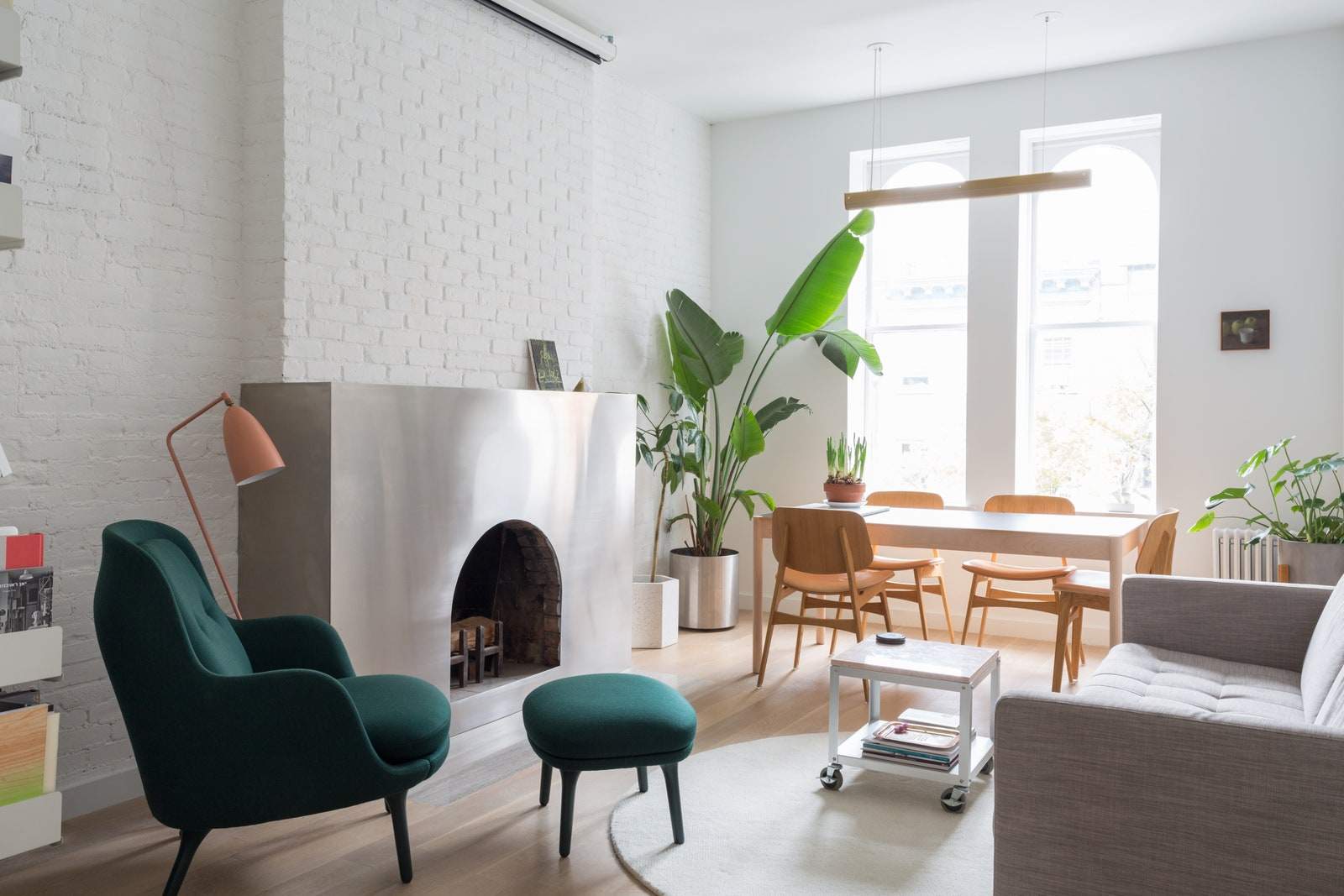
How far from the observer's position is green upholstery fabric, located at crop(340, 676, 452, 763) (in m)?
2.60

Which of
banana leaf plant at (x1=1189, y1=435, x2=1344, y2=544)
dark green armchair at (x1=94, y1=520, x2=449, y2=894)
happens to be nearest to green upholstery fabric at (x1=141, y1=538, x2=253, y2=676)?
dark green armchair at (x1=94, y1=520, x2=449, y2=894)

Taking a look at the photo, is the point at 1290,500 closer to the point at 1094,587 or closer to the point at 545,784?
the point at 1094,587

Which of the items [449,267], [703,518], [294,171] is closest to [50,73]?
[294,171]

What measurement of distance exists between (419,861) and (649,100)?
4.53 metres

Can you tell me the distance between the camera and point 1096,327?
222 inches

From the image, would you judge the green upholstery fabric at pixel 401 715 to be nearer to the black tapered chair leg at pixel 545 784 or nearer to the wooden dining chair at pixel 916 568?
the black tapered chair leg at pixel 545 784

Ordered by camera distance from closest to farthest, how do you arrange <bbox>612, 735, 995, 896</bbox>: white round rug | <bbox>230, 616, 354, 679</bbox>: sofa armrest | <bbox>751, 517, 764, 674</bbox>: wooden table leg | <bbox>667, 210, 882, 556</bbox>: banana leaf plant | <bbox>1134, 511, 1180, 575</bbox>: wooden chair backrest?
<bbox>612, 735, 995, 896</bbox>: white round rug → <bbox>230, 616, 354, 679</bbox>: sofa armrest → <bbox>1134, 511, 1180, 575</bbox>: wooden chair backrest → <bbox>751, 517, 764, 674</bbox>: wooden table leg → <bbox>667, 210, 882, 556</bbox>: banana leaf plant

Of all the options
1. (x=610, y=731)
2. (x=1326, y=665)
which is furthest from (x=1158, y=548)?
(x=610, y=731)

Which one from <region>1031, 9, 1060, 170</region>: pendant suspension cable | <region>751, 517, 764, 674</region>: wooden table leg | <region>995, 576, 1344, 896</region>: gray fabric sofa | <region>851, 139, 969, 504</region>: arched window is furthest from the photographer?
<region>851, 139, 969, 504</region>: arched window

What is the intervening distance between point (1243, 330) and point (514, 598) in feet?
12.5

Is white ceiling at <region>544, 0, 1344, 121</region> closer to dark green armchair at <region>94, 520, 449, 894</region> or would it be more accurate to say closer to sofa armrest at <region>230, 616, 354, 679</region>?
sofa armrest at <region>230, 616, 354, 679</region>

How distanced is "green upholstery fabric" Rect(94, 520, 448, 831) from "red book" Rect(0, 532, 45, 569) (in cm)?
15

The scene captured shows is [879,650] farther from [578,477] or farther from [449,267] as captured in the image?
[449,267]

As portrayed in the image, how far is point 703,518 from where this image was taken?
5973 millimetres
